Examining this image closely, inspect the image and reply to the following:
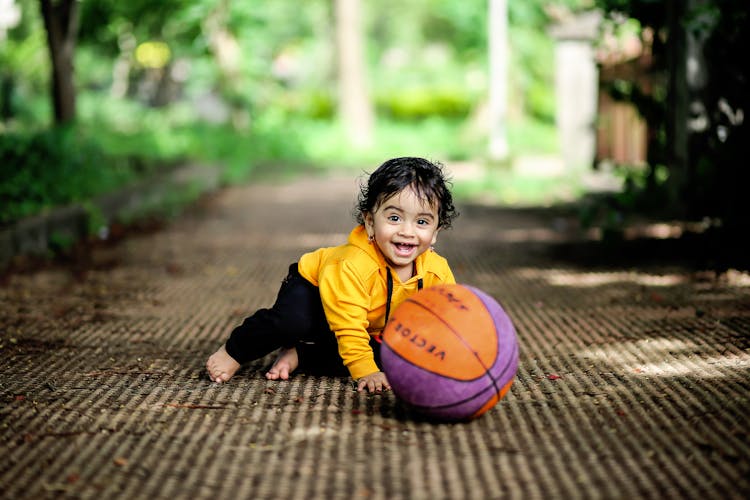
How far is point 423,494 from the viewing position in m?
2.40

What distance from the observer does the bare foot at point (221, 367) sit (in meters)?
3.53

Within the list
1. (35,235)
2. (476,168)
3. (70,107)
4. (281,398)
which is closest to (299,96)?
(476,168)

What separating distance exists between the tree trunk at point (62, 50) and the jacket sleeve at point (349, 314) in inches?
281

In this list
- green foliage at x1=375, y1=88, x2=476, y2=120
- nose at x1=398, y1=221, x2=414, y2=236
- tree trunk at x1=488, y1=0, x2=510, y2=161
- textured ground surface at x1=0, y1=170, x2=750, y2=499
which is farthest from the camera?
green foliage at x1=375, y1=88, x2=476, y2=120

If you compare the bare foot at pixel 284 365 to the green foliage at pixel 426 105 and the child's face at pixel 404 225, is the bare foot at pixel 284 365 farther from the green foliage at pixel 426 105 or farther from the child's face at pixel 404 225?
the green foliage at pixel 426 105

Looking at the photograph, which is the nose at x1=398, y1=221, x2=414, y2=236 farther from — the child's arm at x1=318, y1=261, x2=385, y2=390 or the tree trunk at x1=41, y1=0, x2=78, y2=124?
the tree trunk at x1=41, y1=0, x2=78, y2=124

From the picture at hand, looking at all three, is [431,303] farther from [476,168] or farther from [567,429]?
[476,168]

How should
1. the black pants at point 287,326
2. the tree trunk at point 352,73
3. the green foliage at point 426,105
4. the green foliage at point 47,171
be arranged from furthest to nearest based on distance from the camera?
the green foliage at point 426,105 < the tree trunk at point 352,73 < the green foliage at point 47,171 < the black pants at point 287,326

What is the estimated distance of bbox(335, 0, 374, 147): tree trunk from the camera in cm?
2252

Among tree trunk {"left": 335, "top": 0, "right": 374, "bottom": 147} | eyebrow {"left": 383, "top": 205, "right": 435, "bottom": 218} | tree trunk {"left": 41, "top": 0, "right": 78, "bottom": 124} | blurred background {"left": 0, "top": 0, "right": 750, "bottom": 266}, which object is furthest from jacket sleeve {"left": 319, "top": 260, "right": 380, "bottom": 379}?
tree trunk {"left": 335, "top": 0, "right": 374, "bottom": 147}

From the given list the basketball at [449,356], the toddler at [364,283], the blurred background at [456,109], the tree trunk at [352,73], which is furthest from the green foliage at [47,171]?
the tree trunk at [352,73]

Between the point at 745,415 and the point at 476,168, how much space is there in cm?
1324

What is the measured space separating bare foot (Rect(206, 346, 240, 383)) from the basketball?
80 centimetres

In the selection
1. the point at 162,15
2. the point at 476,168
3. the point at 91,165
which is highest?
the point at 162,15
